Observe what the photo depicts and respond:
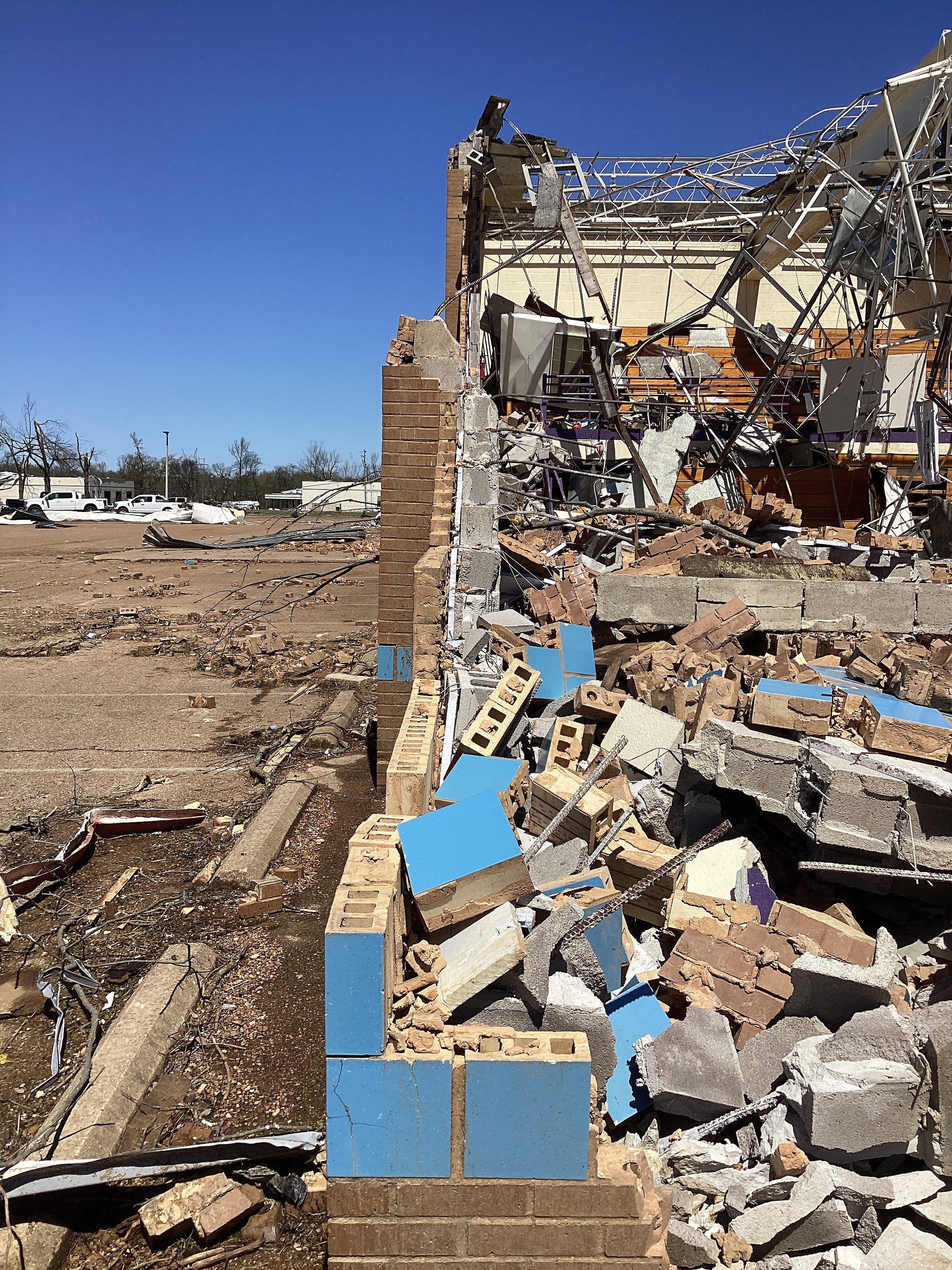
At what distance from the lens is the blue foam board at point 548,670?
21.3 feet

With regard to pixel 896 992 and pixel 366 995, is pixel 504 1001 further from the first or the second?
pixel 896 992

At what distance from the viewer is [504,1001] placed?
128 inches

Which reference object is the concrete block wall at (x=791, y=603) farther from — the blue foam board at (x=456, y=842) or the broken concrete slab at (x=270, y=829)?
the blue foam board at (x=456, y=842)

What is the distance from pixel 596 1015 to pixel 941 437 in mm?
16049

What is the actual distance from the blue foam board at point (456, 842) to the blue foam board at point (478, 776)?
129cm

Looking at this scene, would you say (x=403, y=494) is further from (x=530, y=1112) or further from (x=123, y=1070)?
(x=530, y=1112)

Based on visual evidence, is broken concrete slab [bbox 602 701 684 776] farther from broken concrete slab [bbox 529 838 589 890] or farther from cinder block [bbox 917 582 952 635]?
cinder block [bbox 917 582 952 635]

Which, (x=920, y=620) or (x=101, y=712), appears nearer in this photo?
(x=920, y=620)

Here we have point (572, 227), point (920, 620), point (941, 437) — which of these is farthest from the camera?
point (941, 437)

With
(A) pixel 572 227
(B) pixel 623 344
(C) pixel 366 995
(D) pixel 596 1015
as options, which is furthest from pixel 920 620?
(B) pixel 623 344

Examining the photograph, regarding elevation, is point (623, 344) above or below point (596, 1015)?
above

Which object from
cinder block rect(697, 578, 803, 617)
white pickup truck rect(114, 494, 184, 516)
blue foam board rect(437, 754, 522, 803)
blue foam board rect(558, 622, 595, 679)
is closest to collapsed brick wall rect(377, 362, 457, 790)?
blue foam board rect(558, 622, 595, 679)

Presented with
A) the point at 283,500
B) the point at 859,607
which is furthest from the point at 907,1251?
the point at 283,500

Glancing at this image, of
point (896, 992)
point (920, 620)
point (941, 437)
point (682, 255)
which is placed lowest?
point (896, 992)
